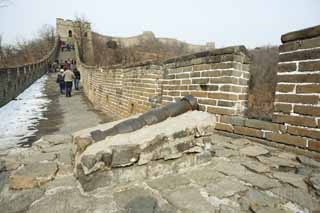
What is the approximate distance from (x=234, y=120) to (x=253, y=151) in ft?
1.57

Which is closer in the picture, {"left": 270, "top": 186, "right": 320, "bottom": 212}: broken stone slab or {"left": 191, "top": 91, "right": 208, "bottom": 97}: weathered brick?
{"left": 270, "top": 186, "right": 320, "bottom": 212}: broken stone slab

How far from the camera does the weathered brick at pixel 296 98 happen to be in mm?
1733

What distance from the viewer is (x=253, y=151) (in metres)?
1.99

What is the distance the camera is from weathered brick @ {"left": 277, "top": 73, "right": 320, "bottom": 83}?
5.65ft

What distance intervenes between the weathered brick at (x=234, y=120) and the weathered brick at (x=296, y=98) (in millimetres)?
436

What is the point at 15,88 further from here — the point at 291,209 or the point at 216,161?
the point at 291,209

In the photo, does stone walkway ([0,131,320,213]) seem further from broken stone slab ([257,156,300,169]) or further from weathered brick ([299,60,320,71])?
weathered brick ([299,60,320,71])

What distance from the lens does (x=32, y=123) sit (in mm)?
5941

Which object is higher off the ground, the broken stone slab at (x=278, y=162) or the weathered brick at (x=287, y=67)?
the weathered brick at (x=287, y=67)

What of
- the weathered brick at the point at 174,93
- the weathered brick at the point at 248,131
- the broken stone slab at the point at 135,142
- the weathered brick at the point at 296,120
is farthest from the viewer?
the weathered brick at the point at 174,93

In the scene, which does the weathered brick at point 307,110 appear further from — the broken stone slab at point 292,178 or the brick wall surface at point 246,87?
the broken stone slab at point 292,178

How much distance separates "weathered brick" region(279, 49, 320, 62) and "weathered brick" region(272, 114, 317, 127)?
1.76 ft

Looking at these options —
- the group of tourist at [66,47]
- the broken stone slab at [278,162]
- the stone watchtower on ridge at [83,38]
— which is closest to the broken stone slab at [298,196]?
the broken stone slab at [278,162]

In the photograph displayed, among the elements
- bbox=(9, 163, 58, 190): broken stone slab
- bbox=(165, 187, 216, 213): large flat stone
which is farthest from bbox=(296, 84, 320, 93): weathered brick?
bbox=(9, 163, 58, 190): broken stone slab
